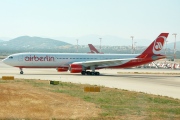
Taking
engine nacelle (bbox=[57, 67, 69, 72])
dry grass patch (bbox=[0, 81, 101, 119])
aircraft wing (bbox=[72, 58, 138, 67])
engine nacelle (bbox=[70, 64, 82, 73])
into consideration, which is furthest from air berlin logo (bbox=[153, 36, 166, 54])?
dry grass patch (bbox=[0, 81, 101, 119])

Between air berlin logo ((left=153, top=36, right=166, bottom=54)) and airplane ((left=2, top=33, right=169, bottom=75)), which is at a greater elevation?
air berlin logo ((left=153, top=36, right=166, bottom=54))

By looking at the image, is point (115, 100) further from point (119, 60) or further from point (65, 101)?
point (119, 60)

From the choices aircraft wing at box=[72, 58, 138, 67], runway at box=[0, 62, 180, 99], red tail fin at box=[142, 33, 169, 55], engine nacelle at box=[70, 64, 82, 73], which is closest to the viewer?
runway at box=[0, 62, 180, 99]

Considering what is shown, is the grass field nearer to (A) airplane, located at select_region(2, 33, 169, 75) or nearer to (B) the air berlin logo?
(A) airplane, located at select_region(2, 33, 169, 75)

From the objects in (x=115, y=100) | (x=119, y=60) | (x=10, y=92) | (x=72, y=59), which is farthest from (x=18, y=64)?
A: (x=115, y=100)

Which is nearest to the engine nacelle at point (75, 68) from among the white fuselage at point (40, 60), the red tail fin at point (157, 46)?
the white fuselage at point (40, 60)

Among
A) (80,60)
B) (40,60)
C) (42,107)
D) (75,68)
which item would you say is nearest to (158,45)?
(80,60)

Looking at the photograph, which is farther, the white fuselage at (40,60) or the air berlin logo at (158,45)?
the air berlin logo at (158,45)

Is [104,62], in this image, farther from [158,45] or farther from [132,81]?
[132,81]

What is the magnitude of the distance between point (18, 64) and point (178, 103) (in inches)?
1436

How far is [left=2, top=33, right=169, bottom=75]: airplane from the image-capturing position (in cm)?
5700

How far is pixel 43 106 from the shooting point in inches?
Answer: 852

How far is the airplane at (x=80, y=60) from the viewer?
5700 centimetres

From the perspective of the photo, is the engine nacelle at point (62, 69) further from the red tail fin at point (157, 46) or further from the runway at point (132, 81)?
the red tail fin at point (157, 46)
